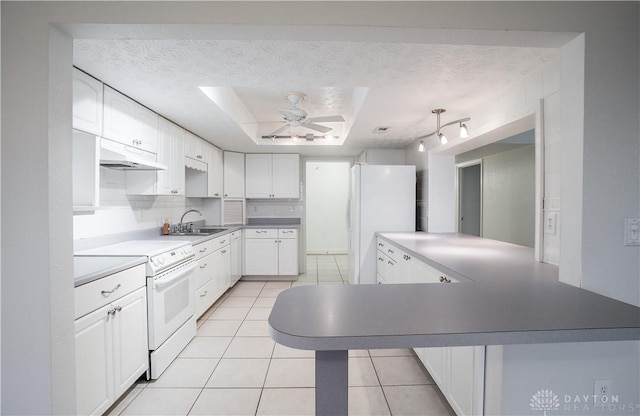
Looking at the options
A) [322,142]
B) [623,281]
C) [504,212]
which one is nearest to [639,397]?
[623,281]

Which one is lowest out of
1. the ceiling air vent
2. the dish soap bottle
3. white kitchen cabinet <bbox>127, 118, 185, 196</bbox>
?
the dish soap bottle

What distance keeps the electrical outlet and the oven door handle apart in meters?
2.45

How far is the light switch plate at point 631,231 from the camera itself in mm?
1209

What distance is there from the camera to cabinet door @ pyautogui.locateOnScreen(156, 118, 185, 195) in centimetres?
281

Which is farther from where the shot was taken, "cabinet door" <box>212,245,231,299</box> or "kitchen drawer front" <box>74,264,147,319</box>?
"cabinet door" <box>212,245,231,299</box>

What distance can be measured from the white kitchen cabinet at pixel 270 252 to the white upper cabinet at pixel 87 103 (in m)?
2.88

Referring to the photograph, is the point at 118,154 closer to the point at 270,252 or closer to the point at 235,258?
the point at 235,258

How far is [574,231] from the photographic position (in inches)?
48.8

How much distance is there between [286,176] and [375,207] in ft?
6.06

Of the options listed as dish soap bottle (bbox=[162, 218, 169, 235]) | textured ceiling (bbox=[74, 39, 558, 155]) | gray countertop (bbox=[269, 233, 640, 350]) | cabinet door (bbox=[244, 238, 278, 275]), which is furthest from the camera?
cabinet door (bbox=[244, 238, 278, 275])

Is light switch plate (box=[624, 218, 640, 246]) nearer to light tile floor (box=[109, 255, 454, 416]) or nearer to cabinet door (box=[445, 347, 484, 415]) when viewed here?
cabinet door (box=[445, 347, 484, 415])

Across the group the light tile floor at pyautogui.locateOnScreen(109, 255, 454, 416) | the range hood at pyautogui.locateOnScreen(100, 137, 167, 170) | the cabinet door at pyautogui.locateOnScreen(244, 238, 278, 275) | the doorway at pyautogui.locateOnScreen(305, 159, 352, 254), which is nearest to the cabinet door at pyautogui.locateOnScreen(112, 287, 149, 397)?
the light tile floor at pyautogui.locateOnScreen(109, 255, 454, 416)

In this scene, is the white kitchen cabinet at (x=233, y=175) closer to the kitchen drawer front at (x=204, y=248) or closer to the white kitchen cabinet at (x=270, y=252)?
the white kitchen cabinet at (x=270, y=252)

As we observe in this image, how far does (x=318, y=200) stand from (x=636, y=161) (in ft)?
20.3
